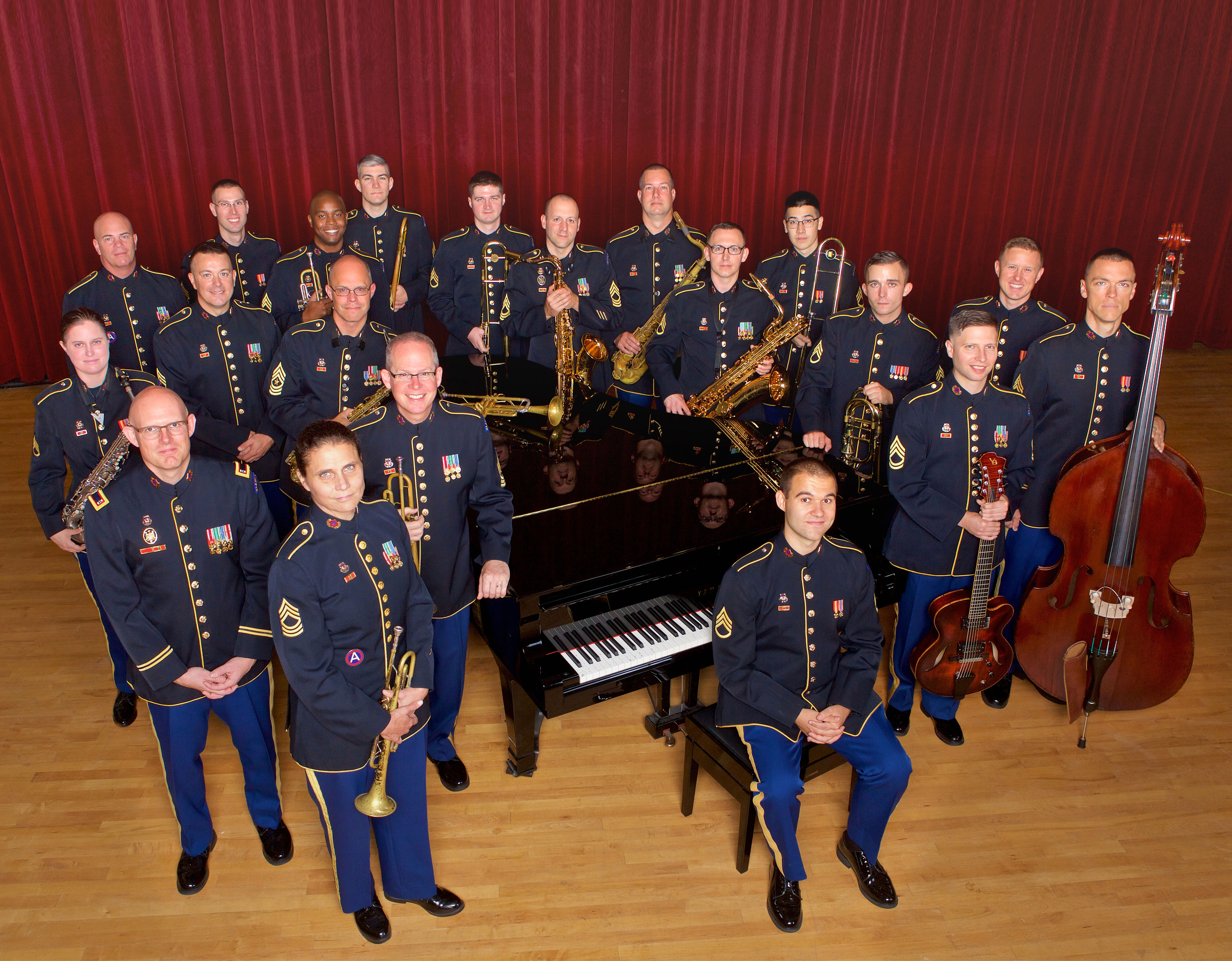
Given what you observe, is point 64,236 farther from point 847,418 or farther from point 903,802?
point 903,802

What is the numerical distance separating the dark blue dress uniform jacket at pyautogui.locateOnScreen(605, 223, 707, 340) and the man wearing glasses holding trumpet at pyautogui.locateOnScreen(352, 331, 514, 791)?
2387 millimetres

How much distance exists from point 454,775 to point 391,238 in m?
3.61

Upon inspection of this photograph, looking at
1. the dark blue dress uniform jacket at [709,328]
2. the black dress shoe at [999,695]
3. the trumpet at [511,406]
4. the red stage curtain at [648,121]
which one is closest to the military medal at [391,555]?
the trumpet at [511,406]

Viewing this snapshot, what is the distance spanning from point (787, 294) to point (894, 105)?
3.92 m

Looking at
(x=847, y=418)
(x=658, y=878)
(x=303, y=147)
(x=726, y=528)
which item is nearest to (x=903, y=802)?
(x=658, y=878)

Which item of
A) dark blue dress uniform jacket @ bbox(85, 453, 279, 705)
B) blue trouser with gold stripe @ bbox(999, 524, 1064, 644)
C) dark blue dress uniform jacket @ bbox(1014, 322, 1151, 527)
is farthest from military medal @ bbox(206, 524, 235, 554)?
dark blue dress uniform jacket @ bbox(1014, 322, 1151, 527)

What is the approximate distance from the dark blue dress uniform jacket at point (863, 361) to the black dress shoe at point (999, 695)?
130 centimetres

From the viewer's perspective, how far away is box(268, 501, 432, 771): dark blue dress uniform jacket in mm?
2598

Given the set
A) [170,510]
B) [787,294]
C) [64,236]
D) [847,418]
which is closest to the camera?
[170,510]

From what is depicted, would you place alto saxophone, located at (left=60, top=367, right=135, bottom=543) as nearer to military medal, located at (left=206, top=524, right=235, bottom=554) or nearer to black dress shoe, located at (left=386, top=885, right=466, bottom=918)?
military medal, located at (left=206, top=524, right=235, bottom=554)

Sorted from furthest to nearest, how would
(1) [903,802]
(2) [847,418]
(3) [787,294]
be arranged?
(3) [787,294]
(2) [847,418]
(1) [903,802]

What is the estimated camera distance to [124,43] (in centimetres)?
666

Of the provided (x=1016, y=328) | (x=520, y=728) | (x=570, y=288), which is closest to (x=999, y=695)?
(x=1016, y=328)

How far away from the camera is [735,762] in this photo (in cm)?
309
